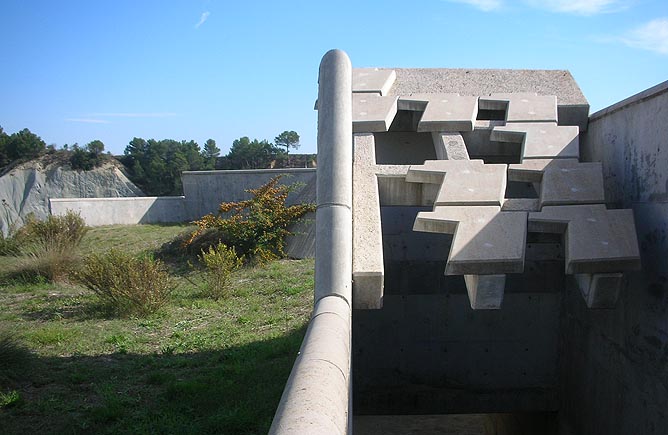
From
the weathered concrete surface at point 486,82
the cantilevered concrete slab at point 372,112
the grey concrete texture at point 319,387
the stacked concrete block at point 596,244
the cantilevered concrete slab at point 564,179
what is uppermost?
the weathered concrete surface at point 486,82

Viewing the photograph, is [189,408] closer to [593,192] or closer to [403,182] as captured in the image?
[403,182]

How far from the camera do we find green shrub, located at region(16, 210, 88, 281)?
381 inches

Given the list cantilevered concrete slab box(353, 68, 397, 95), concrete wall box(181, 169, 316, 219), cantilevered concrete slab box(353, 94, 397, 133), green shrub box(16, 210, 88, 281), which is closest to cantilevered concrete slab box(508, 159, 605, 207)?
cantilevered concrete slab box(353, 94, 397, 133)

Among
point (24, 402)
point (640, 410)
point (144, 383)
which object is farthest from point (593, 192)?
point (24, 402)

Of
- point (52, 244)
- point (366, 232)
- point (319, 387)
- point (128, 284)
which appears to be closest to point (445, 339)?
point (366, 232)

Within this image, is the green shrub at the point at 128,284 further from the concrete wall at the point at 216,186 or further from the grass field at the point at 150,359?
the concrete wall at the point at 216,186

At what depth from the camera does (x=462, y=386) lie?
22.5 feet

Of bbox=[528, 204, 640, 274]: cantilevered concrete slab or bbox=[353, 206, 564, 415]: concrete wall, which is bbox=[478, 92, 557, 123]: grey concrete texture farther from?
bbox=[353, 206, 564, 415]: concrete wall

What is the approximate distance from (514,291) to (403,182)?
266cm

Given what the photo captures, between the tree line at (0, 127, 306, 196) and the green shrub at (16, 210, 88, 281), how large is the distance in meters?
17.1

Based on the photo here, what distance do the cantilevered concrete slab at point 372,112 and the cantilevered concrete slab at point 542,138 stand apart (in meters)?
1.07

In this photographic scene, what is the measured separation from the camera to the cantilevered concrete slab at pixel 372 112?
5.14 m

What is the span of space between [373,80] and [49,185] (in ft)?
84.7

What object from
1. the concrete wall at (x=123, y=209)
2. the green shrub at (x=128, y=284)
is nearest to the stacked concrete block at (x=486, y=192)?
the green shrub at (x=128, y=284)
